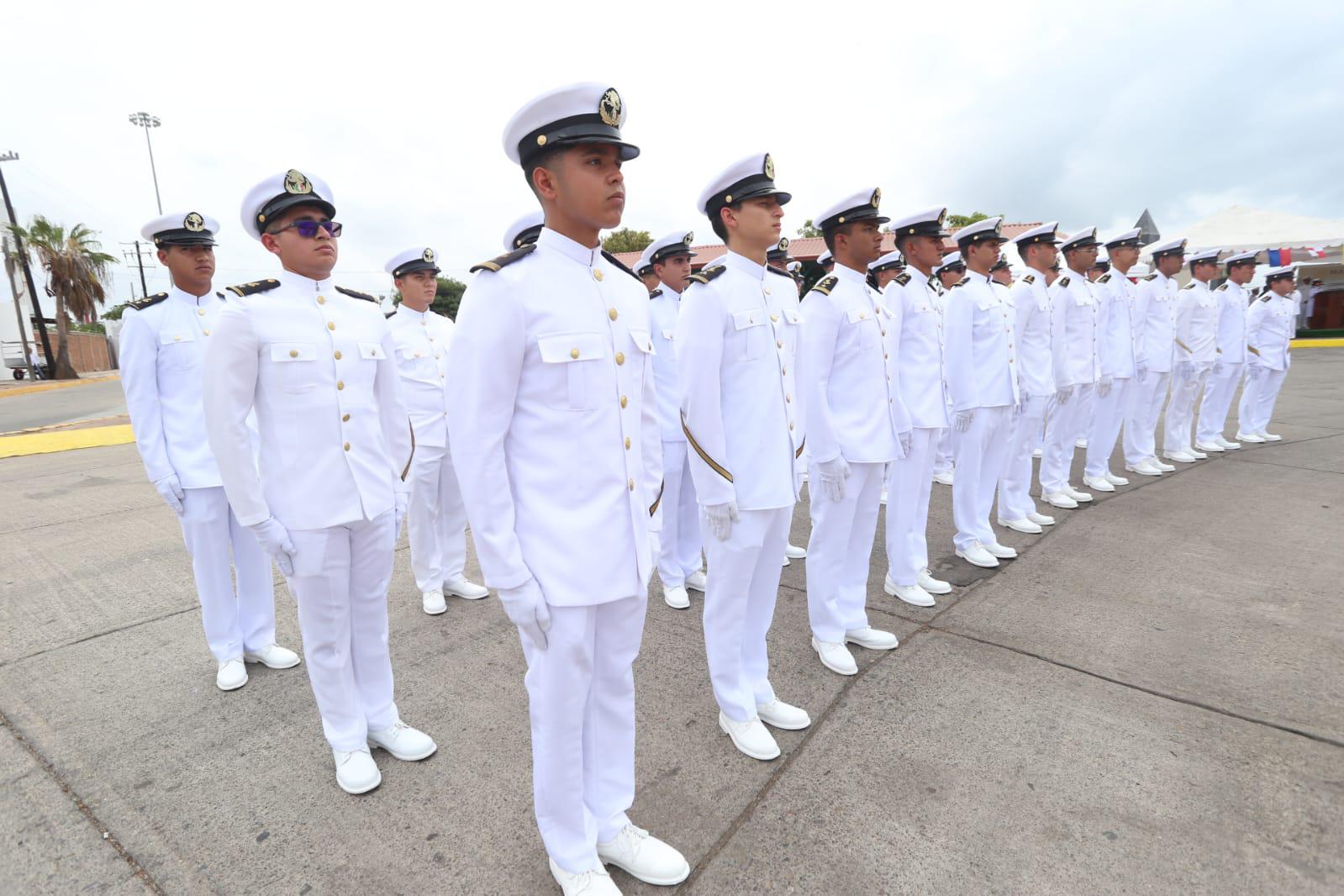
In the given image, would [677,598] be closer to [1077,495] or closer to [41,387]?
[1077,495]

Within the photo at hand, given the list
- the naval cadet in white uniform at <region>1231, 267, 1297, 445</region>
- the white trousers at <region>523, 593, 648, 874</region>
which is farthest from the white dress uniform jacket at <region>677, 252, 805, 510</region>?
the naval cadet in white uniform at <region>1231, 267, 1297, 445</region>

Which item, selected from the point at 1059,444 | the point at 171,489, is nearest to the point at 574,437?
the point at 171,489

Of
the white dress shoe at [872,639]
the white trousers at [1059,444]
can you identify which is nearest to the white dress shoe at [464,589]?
the white dress shoe at [872,639]

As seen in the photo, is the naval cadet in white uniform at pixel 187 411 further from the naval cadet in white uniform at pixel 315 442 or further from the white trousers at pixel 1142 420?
the white trousers at pixel 1142 420

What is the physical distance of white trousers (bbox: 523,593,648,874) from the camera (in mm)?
1814

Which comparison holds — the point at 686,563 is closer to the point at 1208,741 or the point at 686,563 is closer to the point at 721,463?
the point at 721,463

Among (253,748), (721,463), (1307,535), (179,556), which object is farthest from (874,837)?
(179,556)

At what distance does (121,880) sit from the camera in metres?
2.05

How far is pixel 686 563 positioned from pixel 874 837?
2436 millimetres

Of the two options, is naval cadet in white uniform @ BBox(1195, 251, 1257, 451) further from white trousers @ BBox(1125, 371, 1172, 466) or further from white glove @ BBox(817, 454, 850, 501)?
white glove @ BBox(817, 454, 850, 501)

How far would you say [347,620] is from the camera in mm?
2584

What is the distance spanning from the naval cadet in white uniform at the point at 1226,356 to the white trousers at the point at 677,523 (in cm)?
713

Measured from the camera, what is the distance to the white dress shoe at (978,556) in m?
4.46

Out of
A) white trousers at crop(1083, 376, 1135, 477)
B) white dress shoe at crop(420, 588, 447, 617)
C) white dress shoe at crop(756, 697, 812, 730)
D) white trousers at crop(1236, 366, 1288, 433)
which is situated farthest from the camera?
white trousers at crop(1236, 366, 1288, 433)
